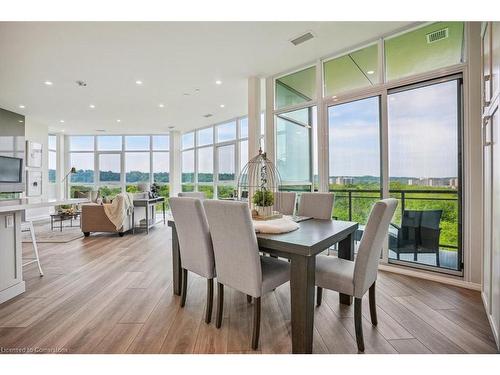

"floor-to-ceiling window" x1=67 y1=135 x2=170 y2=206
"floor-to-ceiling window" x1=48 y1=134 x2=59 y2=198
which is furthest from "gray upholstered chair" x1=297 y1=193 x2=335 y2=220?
"floor-to-ceiling window" x1=48 y1=134 x2=59 y2=198

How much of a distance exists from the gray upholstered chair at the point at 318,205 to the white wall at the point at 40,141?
796 cm

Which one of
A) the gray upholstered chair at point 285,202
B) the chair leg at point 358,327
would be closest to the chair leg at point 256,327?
the chair leg at point 358,327

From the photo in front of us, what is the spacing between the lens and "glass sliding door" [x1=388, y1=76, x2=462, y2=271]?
2875 mm

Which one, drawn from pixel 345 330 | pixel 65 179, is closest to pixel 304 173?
pixel 345 330

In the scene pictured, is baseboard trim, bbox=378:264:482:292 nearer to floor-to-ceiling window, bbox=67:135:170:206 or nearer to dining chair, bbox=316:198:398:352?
dining chair, bbox=316:198:398:352

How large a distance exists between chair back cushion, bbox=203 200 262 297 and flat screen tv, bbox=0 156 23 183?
2.55 m

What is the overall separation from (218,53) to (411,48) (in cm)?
250

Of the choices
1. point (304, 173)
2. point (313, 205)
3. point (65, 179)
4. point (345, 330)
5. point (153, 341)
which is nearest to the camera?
point (153, 341)

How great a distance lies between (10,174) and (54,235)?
299cm

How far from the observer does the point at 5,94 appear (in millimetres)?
5305

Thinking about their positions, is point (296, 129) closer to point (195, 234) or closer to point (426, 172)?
point (426, 172)

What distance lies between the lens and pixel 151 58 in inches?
146
